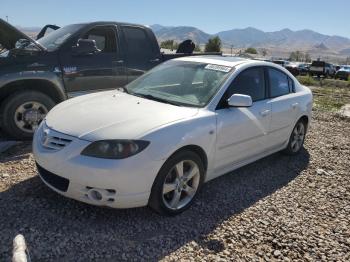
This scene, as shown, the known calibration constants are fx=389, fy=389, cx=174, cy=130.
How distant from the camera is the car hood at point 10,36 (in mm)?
5621

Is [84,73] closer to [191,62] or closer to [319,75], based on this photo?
[191,62]

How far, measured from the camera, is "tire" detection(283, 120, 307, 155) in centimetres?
595

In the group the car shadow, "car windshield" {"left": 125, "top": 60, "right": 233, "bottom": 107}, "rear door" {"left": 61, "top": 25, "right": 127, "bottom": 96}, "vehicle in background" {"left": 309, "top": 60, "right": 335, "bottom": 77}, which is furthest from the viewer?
"vehicle in background" {"left": 309, "top": 60, "right": 335, "bottom": 77}

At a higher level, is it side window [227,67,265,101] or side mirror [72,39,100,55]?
side mirror [72,39,100,55]

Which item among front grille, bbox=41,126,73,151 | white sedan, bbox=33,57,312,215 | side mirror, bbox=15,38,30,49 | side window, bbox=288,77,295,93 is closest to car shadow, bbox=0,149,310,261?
white sedan, bbox=33,57,312,215

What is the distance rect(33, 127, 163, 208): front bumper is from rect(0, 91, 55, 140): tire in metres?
2.38

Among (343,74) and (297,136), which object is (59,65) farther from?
(343,74)

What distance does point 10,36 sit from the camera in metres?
5.74

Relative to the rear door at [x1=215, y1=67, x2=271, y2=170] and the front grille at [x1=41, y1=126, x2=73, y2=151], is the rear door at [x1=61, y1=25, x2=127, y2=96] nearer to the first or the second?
the front grille at [x1=41, y1=126, x2=73, y2=151]

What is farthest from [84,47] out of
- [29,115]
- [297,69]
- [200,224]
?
[297,69]

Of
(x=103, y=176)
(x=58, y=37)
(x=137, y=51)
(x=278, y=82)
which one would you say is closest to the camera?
(x=103, y=176)

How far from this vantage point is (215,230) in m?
3.75

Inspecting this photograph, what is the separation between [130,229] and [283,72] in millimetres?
3356

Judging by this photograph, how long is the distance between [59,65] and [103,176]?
10.4ft
